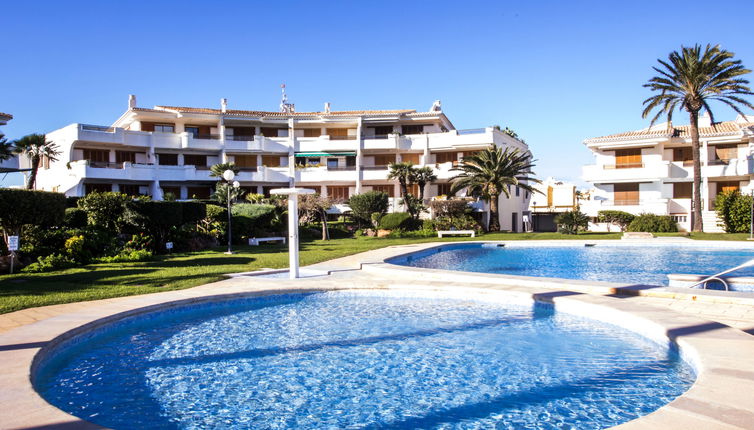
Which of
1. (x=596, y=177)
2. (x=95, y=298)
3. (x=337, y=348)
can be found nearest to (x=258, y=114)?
(x=596, y=177)

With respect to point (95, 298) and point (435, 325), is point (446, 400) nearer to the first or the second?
point (435, 325)

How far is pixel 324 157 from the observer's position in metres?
47.3

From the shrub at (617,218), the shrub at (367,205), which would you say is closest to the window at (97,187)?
the shrub at (367,205)

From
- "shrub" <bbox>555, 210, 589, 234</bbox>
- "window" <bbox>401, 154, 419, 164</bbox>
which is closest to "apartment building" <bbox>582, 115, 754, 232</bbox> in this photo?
"shrub" <bbox>555, 210, 589, 234</bbox>

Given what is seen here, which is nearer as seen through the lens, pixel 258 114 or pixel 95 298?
pixel 95 298

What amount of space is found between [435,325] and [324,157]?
39.5 m

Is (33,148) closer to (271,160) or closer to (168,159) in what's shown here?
(168,159)

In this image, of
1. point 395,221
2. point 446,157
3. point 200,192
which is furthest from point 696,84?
point 200,192

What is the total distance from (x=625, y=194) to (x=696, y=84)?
10.6 m

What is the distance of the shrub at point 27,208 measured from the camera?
14.4 meters

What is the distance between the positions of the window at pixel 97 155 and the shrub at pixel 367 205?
21.9 metres

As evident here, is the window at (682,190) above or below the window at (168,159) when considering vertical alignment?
below

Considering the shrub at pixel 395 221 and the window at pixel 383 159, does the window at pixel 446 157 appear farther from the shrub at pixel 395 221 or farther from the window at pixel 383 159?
the shrub at pixel 395 221

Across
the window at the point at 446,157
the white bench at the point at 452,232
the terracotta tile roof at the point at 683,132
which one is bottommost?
the white bench at the point at 452,232
